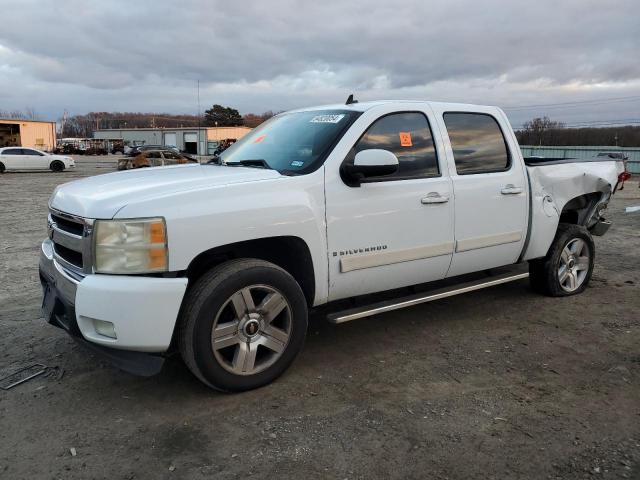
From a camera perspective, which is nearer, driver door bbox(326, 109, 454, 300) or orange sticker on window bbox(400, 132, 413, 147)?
driver door bbox(326, 109, 454, 300)

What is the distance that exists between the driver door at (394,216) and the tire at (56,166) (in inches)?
1264

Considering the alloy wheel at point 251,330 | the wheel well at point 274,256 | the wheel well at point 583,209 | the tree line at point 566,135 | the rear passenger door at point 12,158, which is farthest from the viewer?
the tree line at point 566,135

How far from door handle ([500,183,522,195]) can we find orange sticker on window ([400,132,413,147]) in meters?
1.00

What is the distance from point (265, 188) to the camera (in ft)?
11.1

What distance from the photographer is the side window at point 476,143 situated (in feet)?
14.4

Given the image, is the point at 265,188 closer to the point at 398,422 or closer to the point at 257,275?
the point at 257,275

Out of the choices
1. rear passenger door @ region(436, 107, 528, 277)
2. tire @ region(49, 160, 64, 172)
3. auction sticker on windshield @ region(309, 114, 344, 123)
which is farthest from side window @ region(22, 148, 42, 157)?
rear passenger door @ region(436, 107, 528, 277)

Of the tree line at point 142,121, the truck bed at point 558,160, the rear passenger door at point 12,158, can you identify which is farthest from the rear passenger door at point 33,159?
the tree line at point 142,121

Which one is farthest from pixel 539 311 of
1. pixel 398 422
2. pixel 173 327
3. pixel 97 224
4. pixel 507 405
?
pixel 97 224

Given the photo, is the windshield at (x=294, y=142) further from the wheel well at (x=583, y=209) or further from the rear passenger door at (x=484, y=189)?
the wheel well at (x=583, y=209)

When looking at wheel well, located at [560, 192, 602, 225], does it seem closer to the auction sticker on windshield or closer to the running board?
the running board

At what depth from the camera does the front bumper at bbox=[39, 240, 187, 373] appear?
9.70ft

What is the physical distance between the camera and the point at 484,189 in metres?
4.41

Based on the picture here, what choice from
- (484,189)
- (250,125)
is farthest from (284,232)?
(250,125)
